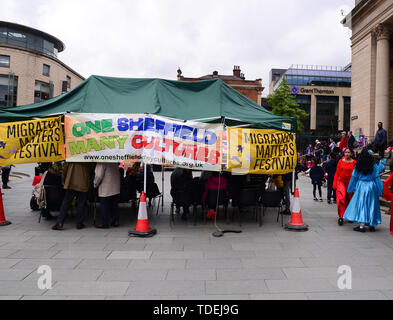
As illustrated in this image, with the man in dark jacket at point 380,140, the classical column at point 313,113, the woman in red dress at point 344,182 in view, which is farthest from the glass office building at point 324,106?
the woman in red dress at point 344,182

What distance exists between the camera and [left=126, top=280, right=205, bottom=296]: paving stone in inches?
145

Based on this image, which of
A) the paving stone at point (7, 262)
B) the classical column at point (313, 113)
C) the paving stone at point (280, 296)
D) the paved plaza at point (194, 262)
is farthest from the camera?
the classical column at point (313, 113)

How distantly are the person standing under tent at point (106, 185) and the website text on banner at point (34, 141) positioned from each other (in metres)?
0.97

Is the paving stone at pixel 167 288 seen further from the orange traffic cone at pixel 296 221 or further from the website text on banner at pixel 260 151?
the orange traffic cone at pixel 296 221

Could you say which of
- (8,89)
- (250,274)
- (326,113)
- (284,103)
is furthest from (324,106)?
(250,274)

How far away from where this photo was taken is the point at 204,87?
8.16 m

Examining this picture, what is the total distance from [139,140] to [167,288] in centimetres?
381

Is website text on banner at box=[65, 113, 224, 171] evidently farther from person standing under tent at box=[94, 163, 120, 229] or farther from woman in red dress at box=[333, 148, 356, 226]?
woman in red dress at box=[333, 148, 356, 226]

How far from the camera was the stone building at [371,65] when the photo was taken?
19109mm

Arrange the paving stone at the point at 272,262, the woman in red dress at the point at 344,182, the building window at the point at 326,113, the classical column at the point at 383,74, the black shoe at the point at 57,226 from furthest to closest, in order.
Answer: the building window at the point at 326,113 → the classical column at the point at 383,74 → the woman in red dress at the point at 344,182 → the black shoe at the point at 57,226 → the paving stone at the point at 272,262

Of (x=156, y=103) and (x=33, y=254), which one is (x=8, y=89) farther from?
(x=33, y=254)

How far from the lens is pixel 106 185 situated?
6.89 metres
